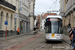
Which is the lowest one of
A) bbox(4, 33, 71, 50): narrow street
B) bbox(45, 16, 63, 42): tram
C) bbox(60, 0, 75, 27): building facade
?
bbox(4, 33, 71, 50): narrow street

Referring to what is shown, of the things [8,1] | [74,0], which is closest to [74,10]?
[74,0]

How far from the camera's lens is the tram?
16.6m

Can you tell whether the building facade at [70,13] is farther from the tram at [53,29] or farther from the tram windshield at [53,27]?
the tram windshield at [53,27]

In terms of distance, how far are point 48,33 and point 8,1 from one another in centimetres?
1557

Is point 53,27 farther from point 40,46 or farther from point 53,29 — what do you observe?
point 40,46

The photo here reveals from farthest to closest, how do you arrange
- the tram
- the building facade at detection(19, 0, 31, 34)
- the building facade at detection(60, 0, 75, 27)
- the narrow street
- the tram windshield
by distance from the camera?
the building facade at detection(19, 0, 31, 34) → the building facade at detection(60, 0, 75, 27) → the tram windshield → the tram → the narrow street

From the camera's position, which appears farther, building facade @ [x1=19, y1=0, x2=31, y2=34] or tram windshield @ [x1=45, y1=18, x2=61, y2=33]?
building facade @ [x1=19, y1=0, x2=31, y2=34]

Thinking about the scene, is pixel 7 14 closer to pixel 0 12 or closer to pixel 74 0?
pixel 0 12

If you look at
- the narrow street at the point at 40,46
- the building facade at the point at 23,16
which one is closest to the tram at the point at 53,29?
the narrow street at the point at 40,46

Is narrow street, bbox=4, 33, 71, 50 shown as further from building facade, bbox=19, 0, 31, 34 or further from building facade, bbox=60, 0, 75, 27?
building facade, bbox=19, 0, 31, 34

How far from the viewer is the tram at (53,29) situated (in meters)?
16.6

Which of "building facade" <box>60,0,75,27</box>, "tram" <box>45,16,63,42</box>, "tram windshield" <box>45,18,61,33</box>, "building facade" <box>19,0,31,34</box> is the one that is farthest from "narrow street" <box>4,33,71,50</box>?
"building facade" <box>19,0,31,34</box>

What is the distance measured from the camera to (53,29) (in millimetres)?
16875

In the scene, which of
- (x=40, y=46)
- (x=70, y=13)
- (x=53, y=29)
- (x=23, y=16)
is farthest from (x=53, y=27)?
(x=23, y=16)
